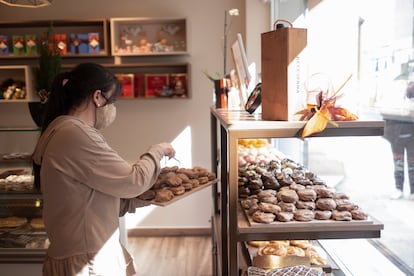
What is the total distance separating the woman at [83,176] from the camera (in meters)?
1.54

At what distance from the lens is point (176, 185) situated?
1.65 meters

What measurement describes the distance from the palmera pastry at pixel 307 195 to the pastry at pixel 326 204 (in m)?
0.03

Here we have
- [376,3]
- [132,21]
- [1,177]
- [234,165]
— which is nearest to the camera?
[234,165]

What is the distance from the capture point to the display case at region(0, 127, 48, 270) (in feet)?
8.06

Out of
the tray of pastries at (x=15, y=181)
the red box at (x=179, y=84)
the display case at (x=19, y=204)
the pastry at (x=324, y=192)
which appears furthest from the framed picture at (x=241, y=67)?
the red box at (x=179, y=84)

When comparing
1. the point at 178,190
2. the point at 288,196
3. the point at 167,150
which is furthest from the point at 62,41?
the point at 288,196

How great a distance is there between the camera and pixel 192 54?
4.28 meters

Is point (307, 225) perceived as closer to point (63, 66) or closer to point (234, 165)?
point (234, 165)

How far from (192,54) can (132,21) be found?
683mm

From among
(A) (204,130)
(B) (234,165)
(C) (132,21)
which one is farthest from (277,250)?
Result: (C) (132,21)

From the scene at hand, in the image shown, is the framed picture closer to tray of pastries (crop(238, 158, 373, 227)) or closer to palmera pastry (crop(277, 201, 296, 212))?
tray of pastries (crop(238, 158, 373, 227))

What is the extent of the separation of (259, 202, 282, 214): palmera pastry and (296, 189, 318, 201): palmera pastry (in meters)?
0.12

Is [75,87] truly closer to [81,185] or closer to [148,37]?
[81,185]

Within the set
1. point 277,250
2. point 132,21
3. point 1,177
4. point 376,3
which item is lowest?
point 277,250
